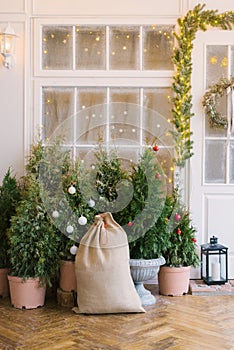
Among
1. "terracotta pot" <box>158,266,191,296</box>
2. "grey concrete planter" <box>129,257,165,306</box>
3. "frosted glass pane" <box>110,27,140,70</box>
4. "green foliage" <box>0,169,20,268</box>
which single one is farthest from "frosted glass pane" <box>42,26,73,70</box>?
"terracotta pot" <box>158,266,191,296</box>

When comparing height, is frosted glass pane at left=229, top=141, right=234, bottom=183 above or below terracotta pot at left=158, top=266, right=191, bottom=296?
above

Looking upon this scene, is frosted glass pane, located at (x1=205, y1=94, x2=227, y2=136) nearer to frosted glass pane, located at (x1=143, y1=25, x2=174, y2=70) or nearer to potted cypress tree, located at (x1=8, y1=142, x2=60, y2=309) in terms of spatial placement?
frosted glass pane, located at (x1=143, y1=25, x2=174, y2=70)

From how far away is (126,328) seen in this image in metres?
3.43

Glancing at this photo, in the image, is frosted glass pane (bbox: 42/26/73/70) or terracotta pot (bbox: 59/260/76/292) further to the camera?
frosted glass pane (bbox: 42/26/73/70)

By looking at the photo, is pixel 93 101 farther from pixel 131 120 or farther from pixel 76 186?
pixel 76 186

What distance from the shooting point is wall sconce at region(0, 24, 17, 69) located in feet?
14.3

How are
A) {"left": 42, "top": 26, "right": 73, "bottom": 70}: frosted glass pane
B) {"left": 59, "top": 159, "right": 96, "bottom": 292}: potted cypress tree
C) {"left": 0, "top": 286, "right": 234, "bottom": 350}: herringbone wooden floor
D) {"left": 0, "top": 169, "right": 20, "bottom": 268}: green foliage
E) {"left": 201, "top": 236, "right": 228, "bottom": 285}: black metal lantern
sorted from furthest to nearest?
{"left": 42, "top": 26, "right": 73, "bottom": 70}: frosted glass pane < {"left": 201, "top": 236, "right": 228, "bottom": 285}: black metal lantern < {"left": 0, "top": 169, "right": 20, "bottom": 268}: green foliage < {"left": 59, "top": 159, "right": 96, "bottom": 292}: potted cypress tree < {"left": 0, "top": 286, "right": 234, "bottom": 350}: herringbone wooden floor

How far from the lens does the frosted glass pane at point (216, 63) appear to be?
4.61 meters

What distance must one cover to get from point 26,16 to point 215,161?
83.4 inches

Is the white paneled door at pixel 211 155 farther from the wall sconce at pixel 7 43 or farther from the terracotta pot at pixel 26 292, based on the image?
the wall sconce at pixel 7 43

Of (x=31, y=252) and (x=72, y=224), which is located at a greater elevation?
(x=72, y=224)

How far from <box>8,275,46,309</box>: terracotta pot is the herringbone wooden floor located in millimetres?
67

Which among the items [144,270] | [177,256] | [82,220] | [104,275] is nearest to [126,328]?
[104,275]

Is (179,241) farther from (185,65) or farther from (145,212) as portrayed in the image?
(185,65)
